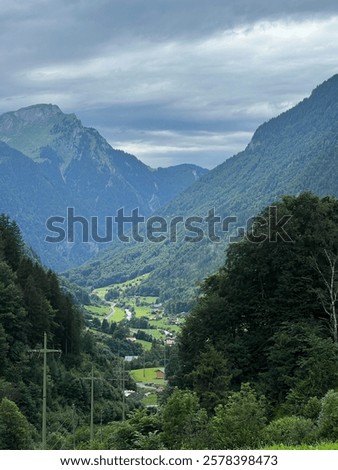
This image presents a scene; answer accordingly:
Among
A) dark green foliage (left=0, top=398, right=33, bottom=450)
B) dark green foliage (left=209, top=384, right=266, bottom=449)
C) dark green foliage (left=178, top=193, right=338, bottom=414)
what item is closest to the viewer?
dark green foliage (left=209, top=384, right=266, bottom=449)

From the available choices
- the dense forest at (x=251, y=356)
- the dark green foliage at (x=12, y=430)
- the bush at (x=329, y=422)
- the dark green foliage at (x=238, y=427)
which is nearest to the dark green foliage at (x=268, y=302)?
the dense forest at (x=251, y=356)

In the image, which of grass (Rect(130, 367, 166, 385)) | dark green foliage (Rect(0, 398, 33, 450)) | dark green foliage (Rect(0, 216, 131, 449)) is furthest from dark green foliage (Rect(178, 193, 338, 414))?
grass (Rect(130, 367, 166, 385))

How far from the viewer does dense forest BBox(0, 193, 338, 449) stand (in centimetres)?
2944

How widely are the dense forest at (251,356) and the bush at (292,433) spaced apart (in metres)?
0.07

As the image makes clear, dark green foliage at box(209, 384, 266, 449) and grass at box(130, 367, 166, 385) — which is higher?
dark green foliage at box(209, 384, 266, 449)

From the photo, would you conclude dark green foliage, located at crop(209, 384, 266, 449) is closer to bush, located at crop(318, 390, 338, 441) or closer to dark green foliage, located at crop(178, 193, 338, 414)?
bush, located at crop(318, 390, 338, 441)

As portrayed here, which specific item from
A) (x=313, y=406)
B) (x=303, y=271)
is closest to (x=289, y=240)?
(x=303, y=271)

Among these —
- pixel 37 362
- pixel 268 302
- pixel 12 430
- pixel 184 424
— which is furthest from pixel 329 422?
pixel 37 362

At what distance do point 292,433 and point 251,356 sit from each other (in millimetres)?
24670

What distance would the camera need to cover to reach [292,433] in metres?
26.5

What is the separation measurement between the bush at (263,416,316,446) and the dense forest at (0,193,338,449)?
0.07m

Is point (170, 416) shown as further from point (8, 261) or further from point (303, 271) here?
point (8, 261)

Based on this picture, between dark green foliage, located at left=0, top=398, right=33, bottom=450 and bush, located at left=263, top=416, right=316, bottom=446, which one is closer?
bush, located at left=263, top=416, right=316, bottom=446
